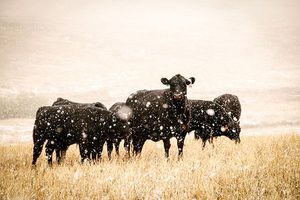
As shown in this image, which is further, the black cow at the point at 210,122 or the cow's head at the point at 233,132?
the cow's head at the point at 233,132

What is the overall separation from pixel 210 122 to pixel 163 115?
337cm

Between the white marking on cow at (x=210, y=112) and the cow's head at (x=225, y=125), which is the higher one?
the white marking on cow at (x=210, y=112)

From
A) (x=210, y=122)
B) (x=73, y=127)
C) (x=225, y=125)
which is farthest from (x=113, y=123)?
(x=225, y=125)

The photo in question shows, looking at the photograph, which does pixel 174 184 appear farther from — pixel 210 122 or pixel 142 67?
pixel 142 67

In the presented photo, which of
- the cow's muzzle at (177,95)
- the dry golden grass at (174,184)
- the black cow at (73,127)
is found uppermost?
the cow's muzzle at (177,95)

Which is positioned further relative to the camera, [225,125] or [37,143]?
[225,125]

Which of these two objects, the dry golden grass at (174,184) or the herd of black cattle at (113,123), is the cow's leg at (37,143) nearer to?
the herd of black cattle at (113,123)

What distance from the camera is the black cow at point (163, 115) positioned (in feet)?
32.2

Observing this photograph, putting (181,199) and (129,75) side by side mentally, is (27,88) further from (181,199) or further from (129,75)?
(181,199)

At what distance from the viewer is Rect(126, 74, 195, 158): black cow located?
9.80 meters

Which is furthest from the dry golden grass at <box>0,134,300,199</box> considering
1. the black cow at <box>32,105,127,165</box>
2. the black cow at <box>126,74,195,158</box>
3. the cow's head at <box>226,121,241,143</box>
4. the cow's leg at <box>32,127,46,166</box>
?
the cow's head at <box>226,121,241,143</box>

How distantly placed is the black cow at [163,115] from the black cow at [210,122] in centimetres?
253

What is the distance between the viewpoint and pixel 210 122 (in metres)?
12.8

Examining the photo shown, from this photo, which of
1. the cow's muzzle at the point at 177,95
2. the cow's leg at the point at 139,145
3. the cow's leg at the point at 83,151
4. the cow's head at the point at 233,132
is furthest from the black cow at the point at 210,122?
the cow's leg at the point at 83,151
